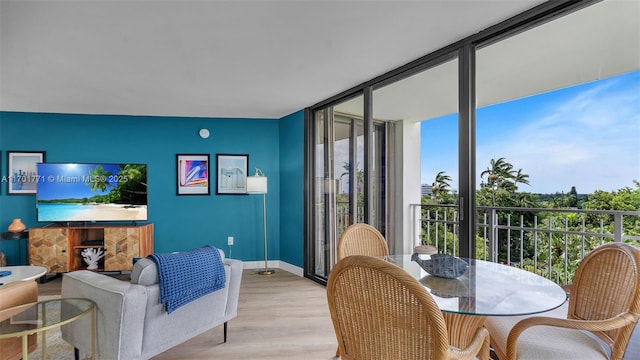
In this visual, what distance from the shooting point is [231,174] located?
562 cm

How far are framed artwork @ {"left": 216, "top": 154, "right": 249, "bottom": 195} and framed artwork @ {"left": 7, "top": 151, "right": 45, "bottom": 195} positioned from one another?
8.24 feet

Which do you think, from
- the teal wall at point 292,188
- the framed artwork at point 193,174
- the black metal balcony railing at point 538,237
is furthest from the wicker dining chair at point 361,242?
the framed artwork at point 193,174

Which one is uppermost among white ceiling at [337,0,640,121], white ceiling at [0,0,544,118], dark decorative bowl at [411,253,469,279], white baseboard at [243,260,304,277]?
white ceiling at [0,0,544,118]

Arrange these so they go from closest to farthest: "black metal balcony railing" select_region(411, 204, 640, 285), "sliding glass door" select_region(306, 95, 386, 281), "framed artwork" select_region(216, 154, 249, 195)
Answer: "black metal balcony railing" select_region(411, 204, 640, 285) → "sliding glass door" select_region(306, 95, 386, 281) → "framed artwork" select_region(216, 154, 249, 195)

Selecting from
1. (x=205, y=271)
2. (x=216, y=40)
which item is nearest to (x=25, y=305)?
(x=205, y=271)

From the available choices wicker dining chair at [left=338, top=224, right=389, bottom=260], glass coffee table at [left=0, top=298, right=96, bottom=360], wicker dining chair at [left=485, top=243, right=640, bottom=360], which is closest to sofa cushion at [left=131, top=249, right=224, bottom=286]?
glass coffee table at [left=0, top=298, right=96, bottom=360]

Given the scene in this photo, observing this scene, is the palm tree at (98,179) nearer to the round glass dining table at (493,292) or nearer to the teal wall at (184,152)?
the teal wall at (184,152)

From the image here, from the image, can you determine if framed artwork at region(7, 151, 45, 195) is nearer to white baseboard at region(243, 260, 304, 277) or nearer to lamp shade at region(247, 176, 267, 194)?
lamp shade at region(247, 176, 267, 194)

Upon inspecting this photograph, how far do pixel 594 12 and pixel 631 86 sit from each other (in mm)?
493

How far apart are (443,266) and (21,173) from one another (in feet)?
19.1

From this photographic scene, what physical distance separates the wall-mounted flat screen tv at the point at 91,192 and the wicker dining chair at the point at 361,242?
3.71m

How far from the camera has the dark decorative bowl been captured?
1.93 m

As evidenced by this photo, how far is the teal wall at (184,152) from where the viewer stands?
204 inches

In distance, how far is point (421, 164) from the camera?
11.3ft
